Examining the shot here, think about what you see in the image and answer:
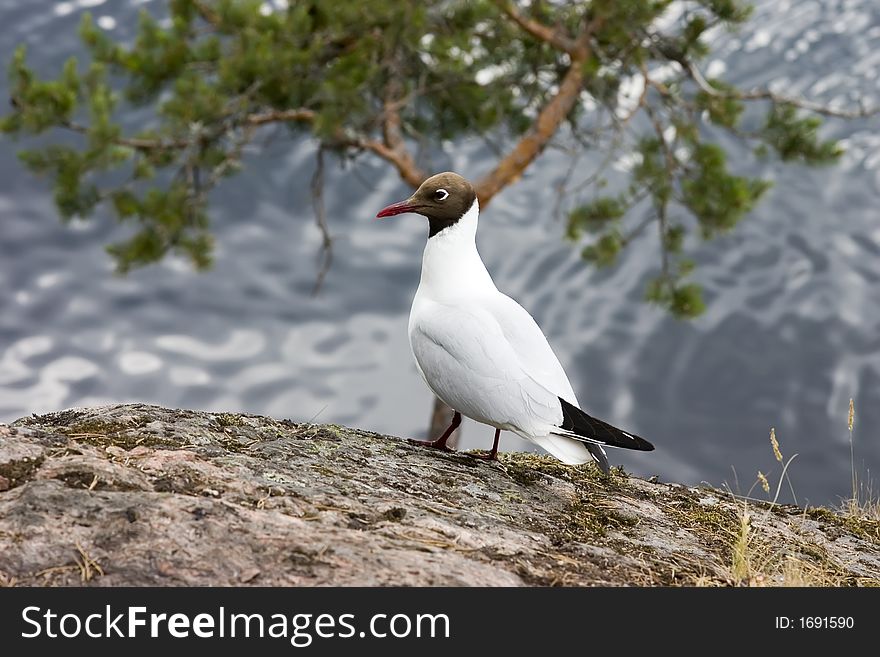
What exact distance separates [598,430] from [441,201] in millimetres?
1288

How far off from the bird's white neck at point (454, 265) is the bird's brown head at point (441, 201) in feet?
0.14

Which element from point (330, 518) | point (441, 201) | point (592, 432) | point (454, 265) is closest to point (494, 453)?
point (592, 432)

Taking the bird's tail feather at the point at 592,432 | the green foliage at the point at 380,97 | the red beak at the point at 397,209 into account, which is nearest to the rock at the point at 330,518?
the bird's tail feather at the point at 592,432

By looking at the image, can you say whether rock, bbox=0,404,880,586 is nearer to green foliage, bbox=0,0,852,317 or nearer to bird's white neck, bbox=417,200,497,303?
bird's white neck, bbox=417,200,497,303

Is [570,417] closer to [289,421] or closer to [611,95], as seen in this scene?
[289,421]

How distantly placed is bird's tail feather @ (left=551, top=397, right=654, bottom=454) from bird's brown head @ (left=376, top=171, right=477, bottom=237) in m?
1.04

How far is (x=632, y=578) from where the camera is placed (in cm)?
316

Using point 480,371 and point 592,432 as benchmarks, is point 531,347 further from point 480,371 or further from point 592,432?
point 592,432

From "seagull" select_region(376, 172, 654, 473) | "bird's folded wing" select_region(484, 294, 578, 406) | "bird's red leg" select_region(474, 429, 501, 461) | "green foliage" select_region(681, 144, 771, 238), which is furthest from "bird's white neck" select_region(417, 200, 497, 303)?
"green foliage" select_region(681, 144, 771, 238)

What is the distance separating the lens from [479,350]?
4.04 metres

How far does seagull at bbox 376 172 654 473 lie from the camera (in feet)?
12.8

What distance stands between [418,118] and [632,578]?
731 cm
